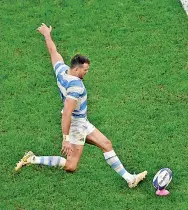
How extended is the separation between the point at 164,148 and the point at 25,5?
22.2 ft

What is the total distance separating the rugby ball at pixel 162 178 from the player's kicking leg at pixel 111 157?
12.2 inches

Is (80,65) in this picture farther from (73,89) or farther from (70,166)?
(70,166)

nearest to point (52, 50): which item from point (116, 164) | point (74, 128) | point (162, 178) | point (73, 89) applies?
point (73, 89)

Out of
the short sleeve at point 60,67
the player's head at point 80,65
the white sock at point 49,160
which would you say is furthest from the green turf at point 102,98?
the player's head at point 80,65

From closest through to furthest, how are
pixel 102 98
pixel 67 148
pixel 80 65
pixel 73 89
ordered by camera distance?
1. pixel 67 148
2. pixel 73 89
3. pixel 80 65
4. pixel 102 98

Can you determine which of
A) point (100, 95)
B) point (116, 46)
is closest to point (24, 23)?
point (116, 46)

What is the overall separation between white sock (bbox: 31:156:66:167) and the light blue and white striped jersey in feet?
2.99

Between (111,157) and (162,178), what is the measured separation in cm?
90

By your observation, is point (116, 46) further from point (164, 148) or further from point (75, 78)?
point (75, 78)

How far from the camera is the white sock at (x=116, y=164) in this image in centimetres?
1054

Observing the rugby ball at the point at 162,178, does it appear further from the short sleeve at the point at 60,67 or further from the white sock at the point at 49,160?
the short sleeve at the point at 60,67

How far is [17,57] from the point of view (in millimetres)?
14727

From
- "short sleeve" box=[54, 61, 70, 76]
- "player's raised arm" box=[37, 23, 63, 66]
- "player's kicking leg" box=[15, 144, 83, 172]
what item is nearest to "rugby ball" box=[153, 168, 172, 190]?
"player's kicking leg" box=[15, 144, 83, 172]

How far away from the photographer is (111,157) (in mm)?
10539
